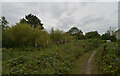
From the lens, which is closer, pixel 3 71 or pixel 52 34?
pixel 3 71

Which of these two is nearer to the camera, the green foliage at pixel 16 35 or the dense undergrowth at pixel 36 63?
the dense undergrowth at pixel 36 63

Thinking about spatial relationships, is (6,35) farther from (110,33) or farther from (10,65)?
(110,33)

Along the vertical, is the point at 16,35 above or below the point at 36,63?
above

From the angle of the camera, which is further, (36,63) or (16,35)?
(16,35)

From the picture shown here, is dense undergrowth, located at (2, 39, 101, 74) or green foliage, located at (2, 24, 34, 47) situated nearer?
dense undergrowth, located at (2, 39, 101, 74)

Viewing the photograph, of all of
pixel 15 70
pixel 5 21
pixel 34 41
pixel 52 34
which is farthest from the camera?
pixel 52 34

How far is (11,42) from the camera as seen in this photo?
3877 mm

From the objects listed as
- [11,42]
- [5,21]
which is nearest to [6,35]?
[11,42]

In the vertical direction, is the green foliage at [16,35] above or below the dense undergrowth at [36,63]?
above

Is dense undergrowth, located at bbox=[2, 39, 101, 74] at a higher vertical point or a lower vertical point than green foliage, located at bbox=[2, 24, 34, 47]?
lower

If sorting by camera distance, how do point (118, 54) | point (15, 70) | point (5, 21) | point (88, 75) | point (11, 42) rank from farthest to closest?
point (5, 21) → point (11, 42) → point (118, 54) → point (88, 75) → point (15, 70)

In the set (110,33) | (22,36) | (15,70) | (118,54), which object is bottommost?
(15,70)

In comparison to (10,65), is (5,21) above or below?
above

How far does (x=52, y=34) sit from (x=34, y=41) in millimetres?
1900
